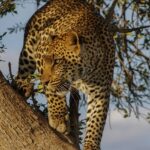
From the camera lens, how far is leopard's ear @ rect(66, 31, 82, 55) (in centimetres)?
644

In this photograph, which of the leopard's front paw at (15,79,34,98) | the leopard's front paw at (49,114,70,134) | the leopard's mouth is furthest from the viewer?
the leopard's mouth

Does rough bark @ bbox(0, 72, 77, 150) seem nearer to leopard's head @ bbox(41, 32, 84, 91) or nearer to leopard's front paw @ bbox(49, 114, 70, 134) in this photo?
leopard's front paw @ bbox(49, 114, 70, 134)

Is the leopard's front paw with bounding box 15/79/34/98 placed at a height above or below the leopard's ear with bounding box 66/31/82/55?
below

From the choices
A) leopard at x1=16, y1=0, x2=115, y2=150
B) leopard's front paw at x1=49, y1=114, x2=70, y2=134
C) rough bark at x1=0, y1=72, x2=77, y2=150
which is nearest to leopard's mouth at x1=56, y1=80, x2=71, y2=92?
leopard at x1=16, y1=0, x2=115, y2=150

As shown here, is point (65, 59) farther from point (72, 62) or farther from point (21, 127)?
point (21, 127)

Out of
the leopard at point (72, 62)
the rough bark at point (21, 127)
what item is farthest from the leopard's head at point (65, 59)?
the rough bark at point (21, 127)

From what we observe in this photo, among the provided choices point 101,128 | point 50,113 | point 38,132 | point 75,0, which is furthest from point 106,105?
point 38,132

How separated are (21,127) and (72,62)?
6.31 ft

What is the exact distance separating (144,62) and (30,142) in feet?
14.5

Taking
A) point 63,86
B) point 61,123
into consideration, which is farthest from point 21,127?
point 63,86

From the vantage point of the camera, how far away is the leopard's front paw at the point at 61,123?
6012 mm

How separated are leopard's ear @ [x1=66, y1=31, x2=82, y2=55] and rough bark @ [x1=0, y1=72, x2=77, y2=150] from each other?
1658mm

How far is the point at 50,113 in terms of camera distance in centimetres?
636

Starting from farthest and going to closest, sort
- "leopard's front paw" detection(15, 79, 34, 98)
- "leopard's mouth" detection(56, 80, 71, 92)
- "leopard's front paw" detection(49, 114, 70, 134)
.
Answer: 1. "leopard's mouth" detection(56, 80, 71, 92)
2. "leopard's front paw" detection(15, 79, 34, 98)
3. "leopard's front paw" detection(49, 114, 70, 134)
